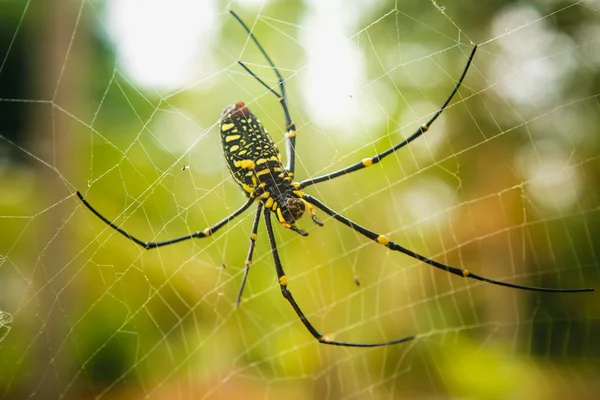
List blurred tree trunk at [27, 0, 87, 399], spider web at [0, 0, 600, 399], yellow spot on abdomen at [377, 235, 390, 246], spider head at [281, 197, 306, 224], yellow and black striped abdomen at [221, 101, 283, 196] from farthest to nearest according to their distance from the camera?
spider web at [0, 0, 600, 399] → blurred tree trunk at [27, 0, 87, 399] → yellow spot on abdomen at [377, 235, 390, 246] → spider head at [281, 197, 306, 224] → yellow and black striped abdomen at [221, 101, 283, 196]

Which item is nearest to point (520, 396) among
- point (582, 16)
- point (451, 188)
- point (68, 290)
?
point (451, 188)

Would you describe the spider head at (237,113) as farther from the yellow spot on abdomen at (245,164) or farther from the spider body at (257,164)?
the yellow spot on abdomen at (245,164)

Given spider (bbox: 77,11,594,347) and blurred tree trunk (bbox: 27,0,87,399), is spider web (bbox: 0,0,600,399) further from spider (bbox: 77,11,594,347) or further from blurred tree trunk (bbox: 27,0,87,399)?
spider (bbox: 77,11,594,347)

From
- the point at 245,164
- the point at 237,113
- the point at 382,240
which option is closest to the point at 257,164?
the point at 245,164

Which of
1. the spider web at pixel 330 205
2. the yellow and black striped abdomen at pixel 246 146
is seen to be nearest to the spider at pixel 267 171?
the yellow and black striped abdomen at pixel 246 146

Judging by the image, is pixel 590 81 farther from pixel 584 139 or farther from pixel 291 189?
pixel 291 189

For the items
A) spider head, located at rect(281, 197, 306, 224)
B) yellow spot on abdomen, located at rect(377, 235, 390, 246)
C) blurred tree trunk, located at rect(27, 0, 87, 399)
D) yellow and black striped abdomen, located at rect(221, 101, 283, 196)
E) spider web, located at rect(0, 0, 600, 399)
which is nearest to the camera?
yellow and black striped abdomen, located at rect(221, 101, 283, 196)

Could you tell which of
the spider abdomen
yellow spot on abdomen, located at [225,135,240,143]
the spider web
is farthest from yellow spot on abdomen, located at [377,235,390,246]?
the spider web
